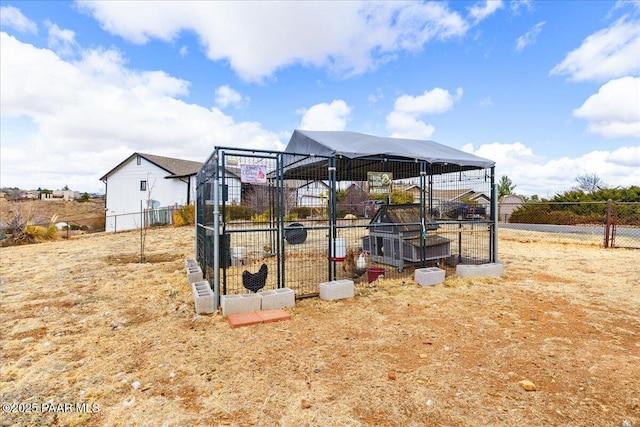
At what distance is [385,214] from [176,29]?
7.35 metres

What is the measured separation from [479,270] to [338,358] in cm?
435

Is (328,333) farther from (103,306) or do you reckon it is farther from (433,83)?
(433,83)

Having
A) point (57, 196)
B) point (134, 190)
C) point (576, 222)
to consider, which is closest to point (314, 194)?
point (576, 222)

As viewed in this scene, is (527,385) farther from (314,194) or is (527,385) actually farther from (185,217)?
(185,217)

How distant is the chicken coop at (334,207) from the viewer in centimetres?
457

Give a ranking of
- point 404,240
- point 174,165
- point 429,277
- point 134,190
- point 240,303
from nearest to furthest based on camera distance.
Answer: point 240,303 < point 429,277 < point 404,240 < point 134,190 < point 174,165

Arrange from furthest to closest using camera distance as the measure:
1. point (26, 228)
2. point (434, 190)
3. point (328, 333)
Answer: point (26, 228)
point (434, 190)
point (328, 333)

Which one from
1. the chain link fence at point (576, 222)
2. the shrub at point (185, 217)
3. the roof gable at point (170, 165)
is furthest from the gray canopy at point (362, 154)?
the roof gable at point (170, 165)

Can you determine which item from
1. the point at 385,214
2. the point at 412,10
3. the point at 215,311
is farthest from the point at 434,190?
the point at 215,311

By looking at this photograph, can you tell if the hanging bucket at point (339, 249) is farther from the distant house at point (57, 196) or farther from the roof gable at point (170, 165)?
the distant house at point (57, 196)

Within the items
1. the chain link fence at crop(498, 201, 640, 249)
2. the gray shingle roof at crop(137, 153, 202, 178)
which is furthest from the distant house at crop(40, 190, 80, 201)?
the chain link fence at crop(498, 201, 640, 249)

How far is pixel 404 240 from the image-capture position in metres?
6.62

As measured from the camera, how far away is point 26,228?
1309 cm

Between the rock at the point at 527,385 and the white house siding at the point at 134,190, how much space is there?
925 inches
